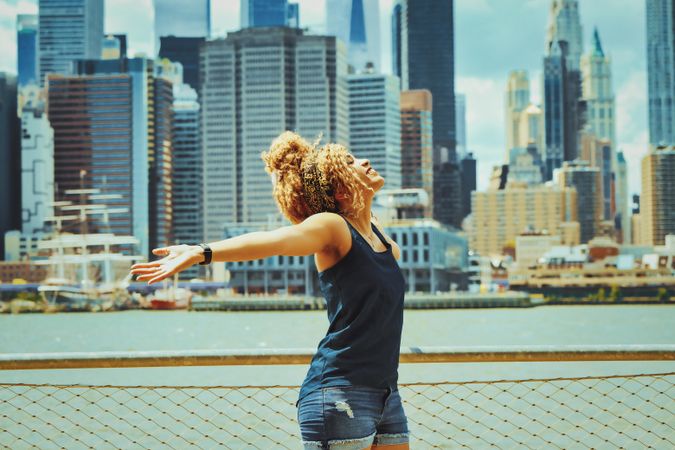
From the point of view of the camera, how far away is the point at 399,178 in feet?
569

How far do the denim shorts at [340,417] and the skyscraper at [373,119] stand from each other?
537 feet

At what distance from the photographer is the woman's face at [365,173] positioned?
10.5 feet

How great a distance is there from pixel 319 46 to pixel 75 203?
50082 mm

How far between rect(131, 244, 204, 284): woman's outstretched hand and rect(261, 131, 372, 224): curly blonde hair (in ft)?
1.49

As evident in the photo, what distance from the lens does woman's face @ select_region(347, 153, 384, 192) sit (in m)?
3.21

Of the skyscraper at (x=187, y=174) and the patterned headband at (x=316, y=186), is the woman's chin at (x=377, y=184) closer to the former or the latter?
the patterned headband at (x=316, y=186)

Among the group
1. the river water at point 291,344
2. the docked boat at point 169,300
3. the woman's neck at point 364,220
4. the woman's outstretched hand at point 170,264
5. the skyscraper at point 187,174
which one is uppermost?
the skyscraper at point 187,174

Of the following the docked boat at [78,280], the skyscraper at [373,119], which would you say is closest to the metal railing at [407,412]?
the docked boat at [78,280]

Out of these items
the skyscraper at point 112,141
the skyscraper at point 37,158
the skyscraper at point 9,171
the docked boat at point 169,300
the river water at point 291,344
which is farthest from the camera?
the skyscraper at point 9,171

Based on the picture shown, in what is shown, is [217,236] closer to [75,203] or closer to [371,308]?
[75,203]

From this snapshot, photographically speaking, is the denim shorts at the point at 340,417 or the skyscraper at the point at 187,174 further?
the skyscraper at the point at 187,174

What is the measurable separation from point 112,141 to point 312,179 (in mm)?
165989

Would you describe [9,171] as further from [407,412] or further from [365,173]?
[365,173]

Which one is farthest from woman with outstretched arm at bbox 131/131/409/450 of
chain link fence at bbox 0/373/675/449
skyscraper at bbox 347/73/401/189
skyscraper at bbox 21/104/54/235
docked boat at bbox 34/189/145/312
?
skyscraper at bbox 21/104/54/235
